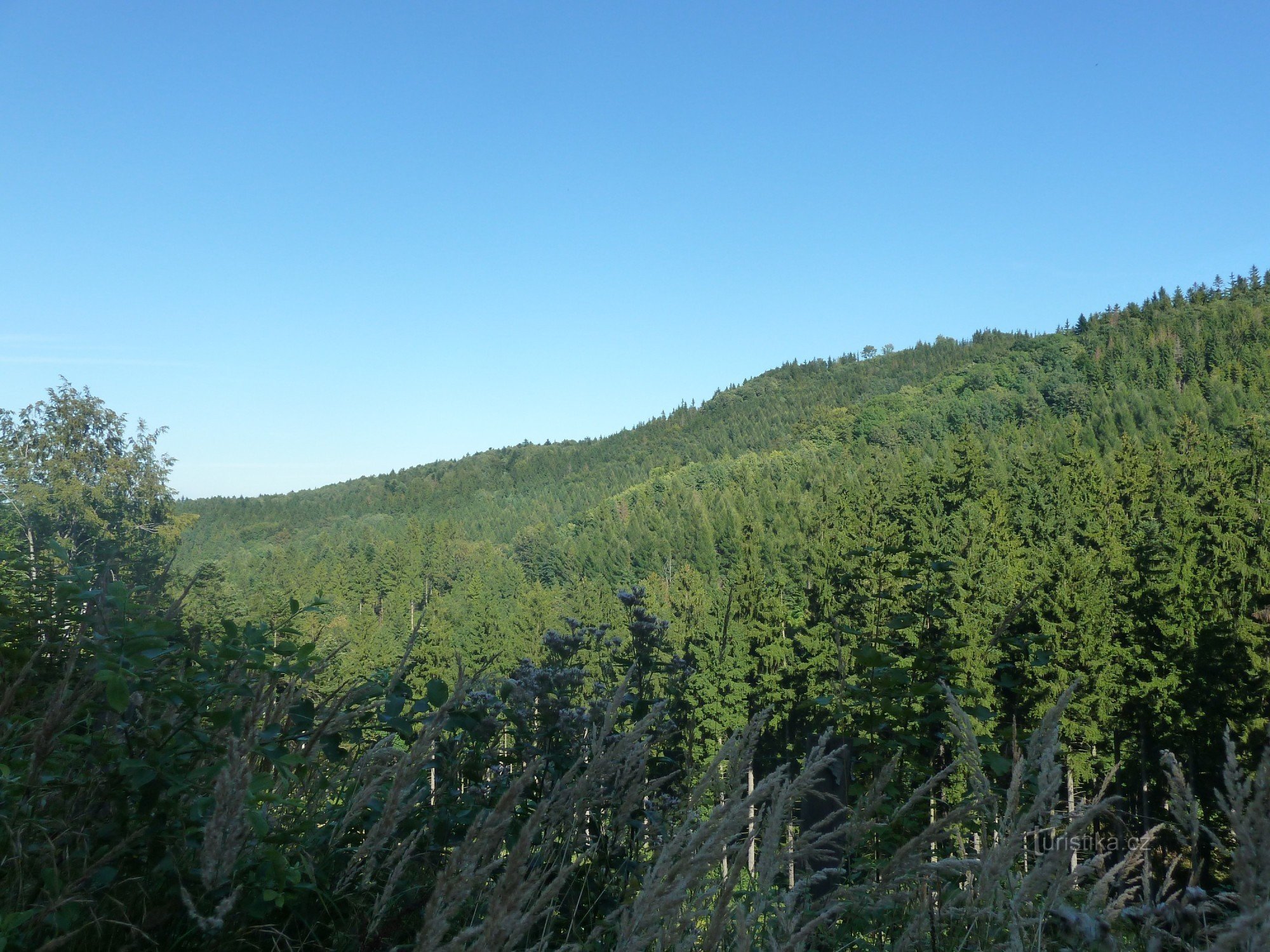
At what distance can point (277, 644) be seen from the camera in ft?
7.07

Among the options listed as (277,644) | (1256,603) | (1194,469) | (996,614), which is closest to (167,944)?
(277,644)

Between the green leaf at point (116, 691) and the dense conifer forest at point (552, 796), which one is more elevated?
the green leaf at point (116, 691)

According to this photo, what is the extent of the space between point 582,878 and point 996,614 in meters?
22.5

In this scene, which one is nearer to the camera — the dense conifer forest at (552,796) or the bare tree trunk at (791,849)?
the dense conifer forest at (552,796)

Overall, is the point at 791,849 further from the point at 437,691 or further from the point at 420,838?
the point at 437,691

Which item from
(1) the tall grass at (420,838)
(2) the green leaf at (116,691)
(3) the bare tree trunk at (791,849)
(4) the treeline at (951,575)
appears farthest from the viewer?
(4) the treeline at (951,575)

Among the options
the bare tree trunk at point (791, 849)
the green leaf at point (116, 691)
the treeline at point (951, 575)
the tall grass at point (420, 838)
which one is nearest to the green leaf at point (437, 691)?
the tall grass at point (420, 838)

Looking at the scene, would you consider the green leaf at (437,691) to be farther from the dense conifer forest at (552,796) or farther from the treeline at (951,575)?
the treeline at (951,575)

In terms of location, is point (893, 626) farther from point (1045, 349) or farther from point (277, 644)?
point (1045, 349)

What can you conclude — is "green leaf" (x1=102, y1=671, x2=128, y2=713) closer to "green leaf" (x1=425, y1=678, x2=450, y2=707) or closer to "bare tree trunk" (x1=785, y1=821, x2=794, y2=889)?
"green leaf" (x1=425, y1=678, x2=450, y2=707)

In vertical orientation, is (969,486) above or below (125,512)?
below

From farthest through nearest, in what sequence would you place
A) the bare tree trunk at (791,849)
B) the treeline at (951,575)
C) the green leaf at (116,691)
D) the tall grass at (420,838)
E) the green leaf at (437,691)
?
the treeline at (951,575), the green leaf at (437,691), the green leaf at (116,691), the bare tree trunk at (791,849), the tall grass at (420,838)

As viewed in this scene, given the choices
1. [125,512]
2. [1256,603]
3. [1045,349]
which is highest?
[1045,349]

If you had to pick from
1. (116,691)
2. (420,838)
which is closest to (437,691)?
(420,838)
